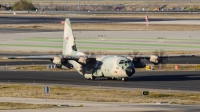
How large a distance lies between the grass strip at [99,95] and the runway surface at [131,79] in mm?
3298

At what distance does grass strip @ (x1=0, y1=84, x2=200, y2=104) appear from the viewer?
44.4 m

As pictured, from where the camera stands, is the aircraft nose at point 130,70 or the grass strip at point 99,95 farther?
the aircraft nose at point 130,70

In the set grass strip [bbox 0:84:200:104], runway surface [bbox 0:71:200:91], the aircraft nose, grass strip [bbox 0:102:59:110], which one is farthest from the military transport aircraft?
grass strip [bbox 0:102:59:110]

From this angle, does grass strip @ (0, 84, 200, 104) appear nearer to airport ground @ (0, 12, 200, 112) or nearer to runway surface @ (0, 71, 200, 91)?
airport ground @ (0, 12, 200, 112)

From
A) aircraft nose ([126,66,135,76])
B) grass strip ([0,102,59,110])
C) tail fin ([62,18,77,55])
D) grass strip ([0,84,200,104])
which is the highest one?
tail fin ([62,18,77,55])

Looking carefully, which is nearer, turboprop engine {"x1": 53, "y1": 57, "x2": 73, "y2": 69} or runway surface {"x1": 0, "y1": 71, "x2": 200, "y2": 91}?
runway surface {"x1": 0, "y1": 71, "x2": 200, "y2": 91}

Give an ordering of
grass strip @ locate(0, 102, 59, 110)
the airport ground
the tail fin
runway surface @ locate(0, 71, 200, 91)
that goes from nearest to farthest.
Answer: grass strip @ locate(0, 102, 59, 110)
the airport ground
runway surface @ locate(0, 71, 200, 91)
the tail fin

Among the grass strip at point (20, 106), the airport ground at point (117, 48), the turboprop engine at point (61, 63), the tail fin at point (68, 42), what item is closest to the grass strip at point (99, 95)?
the airport ground at point (117, 48)

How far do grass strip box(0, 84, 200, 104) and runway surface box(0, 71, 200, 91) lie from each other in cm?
330

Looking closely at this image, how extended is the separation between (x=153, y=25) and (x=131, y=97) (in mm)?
88063

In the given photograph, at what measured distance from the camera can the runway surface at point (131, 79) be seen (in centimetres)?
5403

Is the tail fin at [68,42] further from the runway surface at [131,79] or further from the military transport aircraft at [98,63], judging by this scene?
the runway surface at [131,79]

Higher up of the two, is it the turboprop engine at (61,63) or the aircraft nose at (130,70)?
the turboprop engine at (61,63)

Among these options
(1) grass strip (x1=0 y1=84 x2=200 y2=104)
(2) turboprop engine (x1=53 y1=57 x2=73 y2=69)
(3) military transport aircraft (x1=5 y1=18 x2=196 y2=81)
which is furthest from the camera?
(2) turboprop engine (x1=53 y1=57 x2=73 y2=69)
